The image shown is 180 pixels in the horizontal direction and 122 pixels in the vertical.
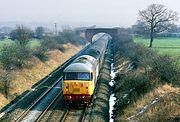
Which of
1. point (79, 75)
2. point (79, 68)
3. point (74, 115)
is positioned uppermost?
point (79, 68)

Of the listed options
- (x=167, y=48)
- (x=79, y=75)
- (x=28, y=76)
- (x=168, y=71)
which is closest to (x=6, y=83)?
(x=79, y=75)

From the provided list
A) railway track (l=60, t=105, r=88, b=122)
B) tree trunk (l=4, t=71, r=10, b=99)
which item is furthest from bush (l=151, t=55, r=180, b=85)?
tree trunk (l=4, t=71, r=10, b=99)

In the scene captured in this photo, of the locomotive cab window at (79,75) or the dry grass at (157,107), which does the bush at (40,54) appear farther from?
the dry grass at (157,107)

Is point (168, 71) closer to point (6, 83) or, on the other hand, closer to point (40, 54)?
point (6, 83)

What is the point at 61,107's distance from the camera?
2427 centimetres

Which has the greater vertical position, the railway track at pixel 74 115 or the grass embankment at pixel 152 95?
the grass embankment at pixel 152 95

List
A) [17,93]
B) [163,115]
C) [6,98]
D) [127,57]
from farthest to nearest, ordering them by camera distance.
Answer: [127,57] → [17,93] → [6,98] → [163,115]

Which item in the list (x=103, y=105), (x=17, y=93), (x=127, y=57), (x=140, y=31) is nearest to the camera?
(x=103, y=105)

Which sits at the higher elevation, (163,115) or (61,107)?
(163,115)

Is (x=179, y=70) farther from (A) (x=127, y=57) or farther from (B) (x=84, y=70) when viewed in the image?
(A) (x=127, y=57)

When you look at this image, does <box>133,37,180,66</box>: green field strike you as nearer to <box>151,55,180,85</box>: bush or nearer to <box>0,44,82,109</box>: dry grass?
<box>151,55,180,85</box>: bush

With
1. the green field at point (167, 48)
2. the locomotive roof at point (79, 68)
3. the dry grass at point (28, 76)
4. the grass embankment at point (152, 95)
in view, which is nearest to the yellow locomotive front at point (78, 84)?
the locomotive roof at point (79, 68)

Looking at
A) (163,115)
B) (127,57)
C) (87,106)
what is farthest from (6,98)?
(127,57)

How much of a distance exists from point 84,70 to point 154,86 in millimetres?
5769
